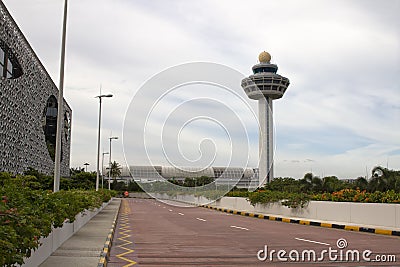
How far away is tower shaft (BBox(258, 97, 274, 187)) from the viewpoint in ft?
384

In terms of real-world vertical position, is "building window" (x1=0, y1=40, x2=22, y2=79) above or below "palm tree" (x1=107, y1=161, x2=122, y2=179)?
above

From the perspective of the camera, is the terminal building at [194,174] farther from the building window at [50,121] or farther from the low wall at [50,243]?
the low wall at [50,243]

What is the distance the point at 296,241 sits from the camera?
1513 centimetres

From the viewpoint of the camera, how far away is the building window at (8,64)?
44684 millimetres

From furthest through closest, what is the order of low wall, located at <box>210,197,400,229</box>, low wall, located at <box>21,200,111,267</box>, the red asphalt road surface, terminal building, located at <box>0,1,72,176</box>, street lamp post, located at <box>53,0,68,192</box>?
terminal building, located at <box>0,1,72,176</box>
low wall, located at <box>210,197,400,229</box>
street lamp post, located at <box>53,0,68,192</box>
the red asphalt road surface
low wall, located at <box>21,200,111,267</box>

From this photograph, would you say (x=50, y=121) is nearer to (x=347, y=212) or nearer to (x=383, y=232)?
(x=347, y=212)

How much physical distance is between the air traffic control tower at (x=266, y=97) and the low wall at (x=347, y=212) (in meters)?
85.5

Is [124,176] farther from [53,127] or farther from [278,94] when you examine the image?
[53,127]

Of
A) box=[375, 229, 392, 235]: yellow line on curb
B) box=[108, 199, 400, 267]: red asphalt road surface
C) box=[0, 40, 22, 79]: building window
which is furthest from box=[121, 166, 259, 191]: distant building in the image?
box=[108, 199, 400, 267]: red asphalt road surface

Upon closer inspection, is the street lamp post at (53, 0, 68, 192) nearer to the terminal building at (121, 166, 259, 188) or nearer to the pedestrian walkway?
the pedestrian walkway

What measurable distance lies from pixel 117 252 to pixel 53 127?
A: 226 feet

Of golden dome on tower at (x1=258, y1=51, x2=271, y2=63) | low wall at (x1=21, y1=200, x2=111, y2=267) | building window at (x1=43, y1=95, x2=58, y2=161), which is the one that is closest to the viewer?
low wall at (x1=21, y1=200, x2=111, y2=267)

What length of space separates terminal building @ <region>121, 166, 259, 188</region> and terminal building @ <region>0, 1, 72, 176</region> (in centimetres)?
3399

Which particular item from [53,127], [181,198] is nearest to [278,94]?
[181,198]
